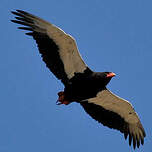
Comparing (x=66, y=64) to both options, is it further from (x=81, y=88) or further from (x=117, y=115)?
(x=117, y=115)

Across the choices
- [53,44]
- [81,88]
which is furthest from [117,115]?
[53,44]

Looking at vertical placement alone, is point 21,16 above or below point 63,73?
above

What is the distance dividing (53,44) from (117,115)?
4339mm

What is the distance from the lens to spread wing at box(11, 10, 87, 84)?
86.1ft

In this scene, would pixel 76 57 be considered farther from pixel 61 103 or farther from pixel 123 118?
pixel 123 118

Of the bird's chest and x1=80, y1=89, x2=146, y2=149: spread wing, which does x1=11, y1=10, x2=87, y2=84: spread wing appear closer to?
the bird's chest

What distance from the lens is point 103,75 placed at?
26141 mm

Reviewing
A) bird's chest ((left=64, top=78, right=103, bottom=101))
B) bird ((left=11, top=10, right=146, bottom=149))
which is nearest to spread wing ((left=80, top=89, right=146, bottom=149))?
bird ((left=11, top=10, right=146, bottom=149))

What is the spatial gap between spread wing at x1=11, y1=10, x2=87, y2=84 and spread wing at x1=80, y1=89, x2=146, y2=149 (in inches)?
77.3

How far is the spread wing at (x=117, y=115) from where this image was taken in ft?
91.4

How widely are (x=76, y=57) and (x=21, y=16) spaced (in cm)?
273

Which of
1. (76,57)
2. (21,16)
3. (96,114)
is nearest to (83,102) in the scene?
(96,114)

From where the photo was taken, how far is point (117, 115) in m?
28.2

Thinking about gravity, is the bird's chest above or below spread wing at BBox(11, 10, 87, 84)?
below
